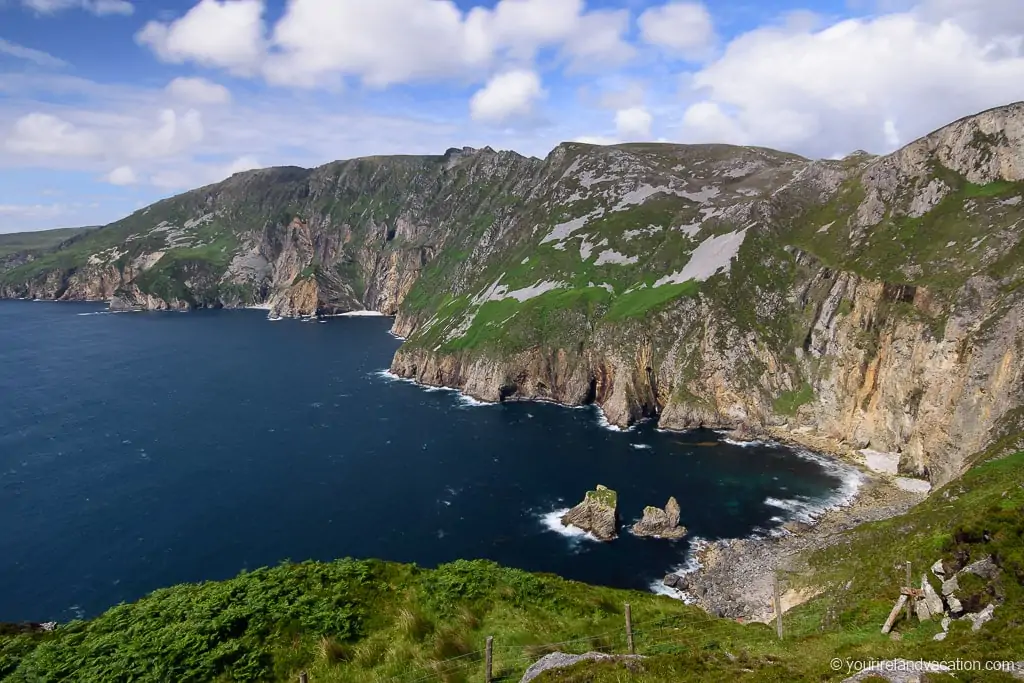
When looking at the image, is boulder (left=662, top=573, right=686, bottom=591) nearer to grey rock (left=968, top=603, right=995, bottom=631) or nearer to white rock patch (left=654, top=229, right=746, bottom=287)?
grey rock (left=968, top=603, right=995, bottom=631)

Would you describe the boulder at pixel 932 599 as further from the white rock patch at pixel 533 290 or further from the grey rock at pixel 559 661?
the white rock patch at pixel 533 290

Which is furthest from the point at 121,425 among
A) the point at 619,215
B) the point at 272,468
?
the point at 619,215

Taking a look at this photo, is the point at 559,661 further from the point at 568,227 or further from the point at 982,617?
the point at 568,227

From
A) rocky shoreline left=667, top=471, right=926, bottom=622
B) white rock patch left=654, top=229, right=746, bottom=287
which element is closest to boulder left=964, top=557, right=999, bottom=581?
rocky shoreline left=667, top=471, right=926, bottom=622

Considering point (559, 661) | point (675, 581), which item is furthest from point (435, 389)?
point (559, 661)

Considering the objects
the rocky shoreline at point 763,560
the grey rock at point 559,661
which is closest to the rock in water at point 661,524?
the rocky shoreline at point 763,560

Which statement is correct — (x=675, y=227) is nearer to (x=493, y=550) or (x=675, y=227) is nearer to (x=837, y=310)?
(x=837, y=310)
